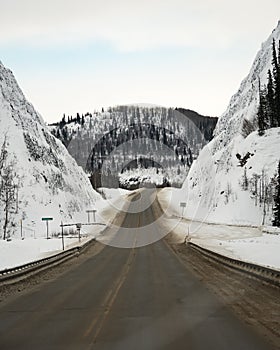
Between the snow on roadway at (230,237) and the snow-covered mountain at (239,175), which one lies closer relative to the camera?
the snow on roadway at (230,237)

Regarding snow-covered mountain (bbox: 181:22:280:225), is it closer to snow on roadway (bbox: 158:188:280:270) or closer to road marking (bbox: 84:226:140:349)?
snow on roadway (bbox: 158:188:280:270)

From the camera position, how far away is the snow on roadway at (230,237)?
32347 mm

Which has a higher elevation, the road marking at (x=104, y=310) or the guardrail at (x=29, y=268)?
the road marking at (x=104, y=310)

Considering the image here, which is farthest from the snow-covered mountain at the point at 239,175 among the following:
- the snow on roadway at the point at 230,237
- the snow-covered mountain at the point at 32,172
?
the snow-covered mountain at the point at 32,172

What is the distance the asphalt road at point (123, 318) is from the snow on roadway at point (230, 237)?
12.1 metres

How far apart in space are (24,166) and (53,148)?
15544 mm

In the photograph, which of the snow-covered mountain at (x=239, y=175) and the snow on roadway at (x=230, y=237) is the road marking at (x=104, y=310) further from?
the snow-covered mountain at (x=239, y=175)

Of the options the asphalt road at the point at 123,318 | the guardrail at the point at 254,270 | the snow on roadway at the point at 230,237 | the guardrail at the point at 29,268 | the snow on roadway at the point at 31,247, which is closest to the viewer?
the asphalt road at the point at 123,318

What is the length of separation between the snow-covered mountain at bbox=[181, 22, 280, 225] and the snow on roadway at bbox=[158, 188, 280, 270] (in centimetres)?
594

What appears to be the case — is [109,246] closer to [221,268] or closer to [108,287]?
[221,268]

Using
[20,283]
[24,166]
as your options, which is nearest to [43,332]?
[20,283]

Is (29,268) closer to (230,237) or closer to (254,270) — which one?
(254,270)

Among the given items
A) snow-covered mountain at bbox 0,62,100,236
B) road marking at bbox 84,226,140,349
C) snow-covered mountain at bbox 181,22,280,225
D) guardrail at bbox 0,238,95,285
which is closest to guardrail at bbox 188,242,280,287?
road marking at bbox 84,226,140,349

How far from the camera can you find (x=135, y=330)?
31.4 feet
